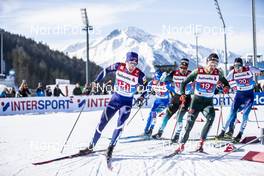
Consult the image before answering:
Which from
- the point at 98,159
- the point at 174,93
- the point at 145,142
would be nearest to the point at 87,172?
the point at 98,159

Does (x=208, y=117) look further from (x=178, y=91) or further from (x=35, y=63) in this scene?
(x=35, y=63)

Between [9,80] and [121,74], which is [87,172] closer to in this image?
[121,74]

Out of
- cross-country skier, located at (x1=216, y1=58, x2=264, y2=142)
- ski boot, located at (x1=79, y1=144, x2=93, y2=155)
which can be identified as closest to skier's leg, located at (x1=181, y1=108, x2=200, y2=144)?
ski boot, located at (x1=79, y1=144, x2=93, y2=155)

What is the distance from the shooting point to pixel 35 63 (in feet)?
229

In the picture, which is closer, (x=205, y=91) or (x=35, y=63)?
(x=205, y=91)

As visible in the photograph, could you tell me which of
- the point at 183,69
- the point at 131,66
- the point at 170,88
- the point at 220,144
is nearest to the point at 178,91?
the point at 170,88

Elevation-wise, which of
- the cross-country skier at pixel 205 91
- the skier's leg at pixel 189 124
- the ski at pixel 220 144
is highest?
the cross-country skier at pixel 205 91

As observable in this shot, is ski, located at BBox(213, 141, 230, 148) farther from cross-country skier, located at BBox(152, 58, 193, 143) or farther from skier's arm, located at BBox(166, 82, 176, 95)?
skier's arm, located at BBox(166, 82, 176, 95)

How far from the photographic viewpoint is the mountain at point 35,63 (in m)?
66.6

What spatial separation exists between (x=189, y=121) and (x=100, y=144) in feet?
8.73

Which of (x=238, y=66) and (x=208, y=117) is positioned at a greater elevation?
(x=238, y=66)

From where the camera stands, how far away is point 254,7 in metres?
22.3

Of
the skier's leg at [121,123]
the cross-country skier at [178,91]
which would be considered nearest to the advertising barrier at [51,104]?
the cross-country skier at [178,91]

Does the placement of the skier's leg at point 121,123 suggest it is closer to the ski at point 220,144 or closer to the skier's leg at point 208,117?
the skier's leg at point 208,117
